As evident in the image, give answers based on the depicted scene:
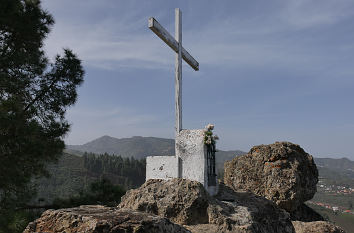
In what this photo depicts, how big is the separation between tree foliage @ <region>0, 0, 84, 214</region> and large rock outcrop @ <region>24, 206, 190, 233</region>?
5198mm

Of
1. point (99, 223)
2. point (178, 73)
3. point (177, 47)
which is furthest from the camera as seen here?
point (177, 47)

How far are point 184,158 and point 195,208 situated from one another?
1.27 metres

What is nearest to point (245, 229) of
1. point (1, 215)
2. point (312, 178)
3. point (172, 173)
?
point (172, 173)

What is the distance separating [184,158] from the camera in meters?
6.31

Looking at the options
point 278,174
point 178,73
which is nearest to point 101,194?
point 178,73

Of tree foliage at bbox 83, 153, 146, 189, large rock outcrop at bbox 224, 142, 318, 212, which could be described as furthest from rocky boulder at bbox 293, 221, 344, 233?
tree foliage at bbox 83, 153, 146, 189

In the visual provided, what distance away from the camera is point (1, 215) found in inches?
267

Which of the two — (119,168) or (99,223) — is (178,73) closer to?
(99,223)

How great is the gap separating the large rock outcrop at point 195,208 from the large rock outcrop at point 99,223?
2120 millimetres

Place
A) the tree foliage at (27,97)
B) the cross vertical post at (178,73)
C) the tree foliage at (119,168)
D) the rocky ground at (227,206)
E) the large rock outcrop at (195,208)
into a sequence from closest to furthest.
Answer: the rocky ground at (227,206), the large rock outcrop at (195,208), the cross vertical post at (178,73), the tree foliage at (27,97), the tree foliage at (119,168)

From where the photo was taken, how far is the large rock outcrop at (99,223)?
270 cm

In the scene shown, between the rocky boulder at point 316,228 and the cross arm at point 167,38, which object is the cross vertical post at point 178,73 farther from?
the rocky boulder at point 316,228

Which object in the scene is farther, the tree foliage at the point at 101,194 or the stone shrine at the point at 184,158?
the tree foliage at the point at 101,194

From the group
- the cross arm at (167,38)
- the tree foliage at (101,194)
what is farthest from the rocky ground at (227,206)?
the tree foliage at (101,194)
